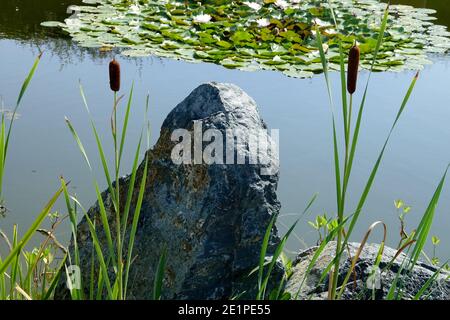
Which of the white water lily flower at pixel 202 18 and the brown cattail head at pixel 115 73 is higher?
the brown cattail head at pixel 115 73

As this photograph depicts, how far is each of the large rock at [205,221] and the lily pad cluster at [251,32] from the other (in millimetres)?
2931

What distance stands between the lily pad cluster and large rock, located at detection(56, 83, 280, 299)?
2931 mm

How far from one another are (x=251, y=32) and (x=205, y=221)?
3974 millimetres

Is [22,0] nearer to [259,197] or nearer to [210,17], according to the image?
[210,17]

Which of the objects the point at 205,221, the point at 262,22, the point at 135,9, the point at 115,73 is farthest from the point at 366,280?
the point at 135,9

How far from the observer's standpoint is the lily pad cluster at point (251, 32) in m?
5.15

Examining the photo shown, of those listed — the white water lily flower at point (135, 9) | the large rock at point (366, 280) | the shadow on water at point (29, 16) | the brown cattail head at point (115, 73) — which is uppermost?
the brown cattail head at point (115, 73)

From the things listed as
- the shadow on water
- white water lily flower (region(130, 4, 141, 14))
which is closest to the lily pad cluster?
white water lily flower (region(130, 4, 141, 14))

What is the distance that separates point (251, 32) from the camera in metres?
5.69

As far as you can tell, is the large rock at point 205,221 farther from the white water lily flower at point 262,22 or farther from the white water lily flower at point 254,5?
the white water lily flower at point 254,5

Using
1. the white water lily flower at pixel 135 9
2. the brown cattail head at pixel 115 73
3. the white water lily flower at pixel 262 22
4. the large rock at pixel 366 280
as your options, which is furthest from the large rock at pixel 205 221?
the white water lily flower at pixel 135 9

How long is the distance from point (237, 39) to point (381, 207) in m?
2.56

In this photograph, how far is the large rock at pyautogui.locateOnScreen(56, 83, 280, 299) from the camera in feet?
6.29

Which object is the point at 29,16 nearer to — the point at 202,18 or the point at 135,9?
the point at 135,9
